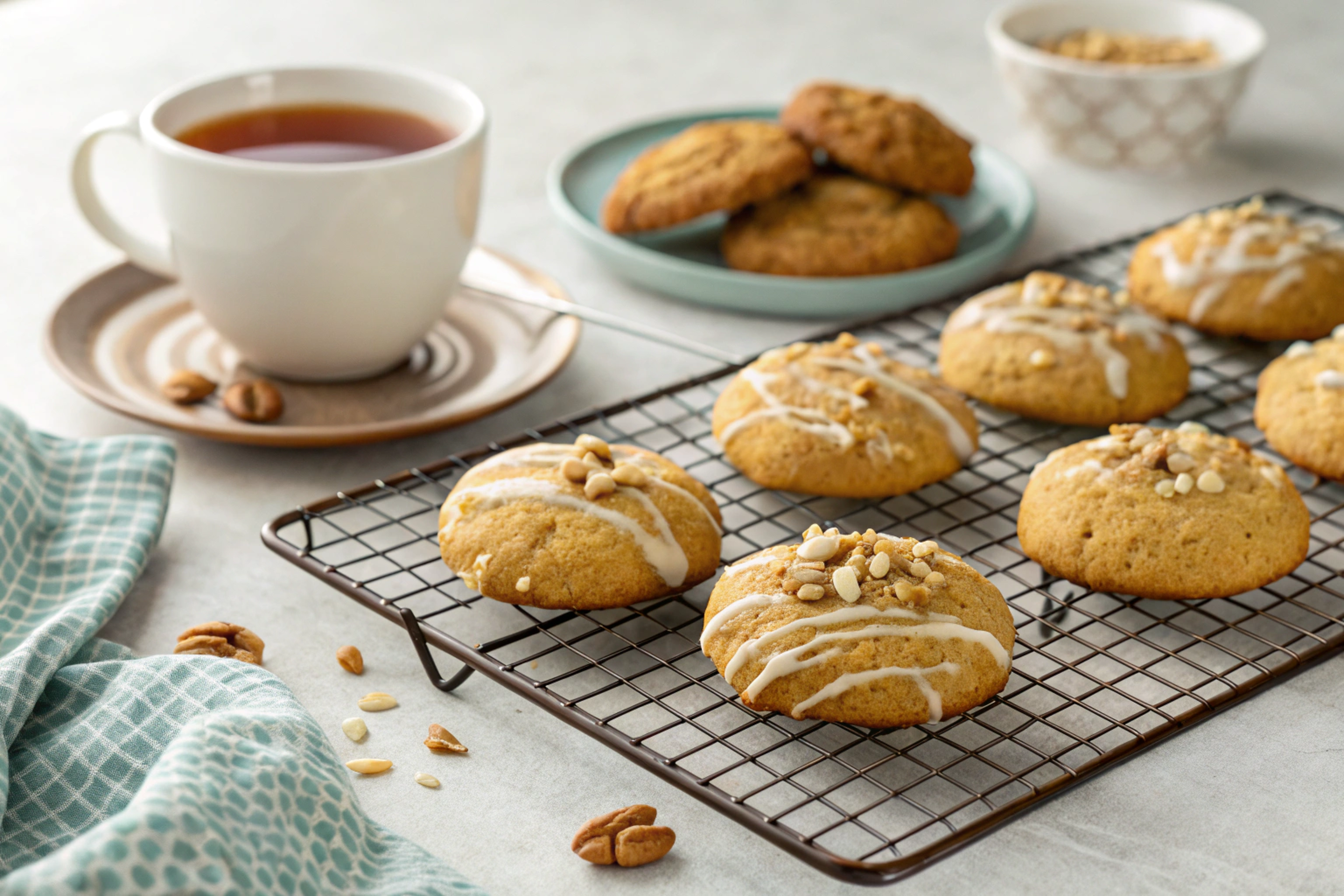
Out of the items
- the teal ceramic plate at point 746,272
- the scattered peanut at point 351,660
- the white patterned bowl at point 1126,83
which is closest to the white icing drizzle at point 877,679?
the scattered peanut at point 351,660

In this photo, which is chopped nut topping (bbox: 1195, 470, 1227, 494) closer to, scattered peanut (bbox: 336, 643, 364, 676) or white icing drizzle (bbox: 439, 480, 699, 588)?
white icing drizzle (bbox: 439, 480, 699, 588)

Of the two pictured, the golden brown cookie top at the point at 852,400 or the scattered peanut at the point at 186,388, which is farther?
the scattered peanut at the point at 186,388

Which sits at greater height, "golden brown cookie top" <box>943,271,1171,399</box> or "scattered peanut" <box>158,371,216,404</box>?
"golden brown cookie top" <box>943,271,1171,399</box>

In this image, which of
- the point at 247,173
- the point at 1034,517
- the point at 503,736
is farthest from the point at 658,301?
the point at 503,736

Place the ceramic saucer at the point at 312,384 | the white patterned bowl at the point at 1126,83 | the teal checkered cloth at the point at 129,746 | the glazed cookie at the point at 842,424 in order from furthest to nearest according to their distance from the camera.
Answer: the white patterned bowl at the point at 1126,83 < the ceramic saucer at the point at 312,384 < the glazed cookie at the point at 842,424 < the teal checkered cloth at the point at 129,746

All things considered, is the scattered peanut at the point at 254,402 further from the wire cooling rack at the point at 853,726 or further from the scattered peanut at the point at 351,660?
the scattered peanut at the point at 351,660

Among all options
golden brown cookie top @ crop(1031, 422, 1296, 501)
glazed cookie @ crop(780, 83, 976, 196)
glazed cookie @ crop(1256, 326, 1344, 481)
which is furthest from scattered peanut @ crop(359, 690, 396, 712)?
glazed cookie @ crop(780, 83, 976, 196)
